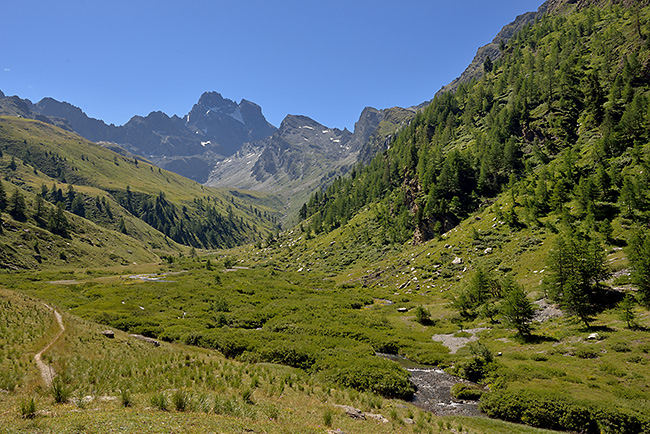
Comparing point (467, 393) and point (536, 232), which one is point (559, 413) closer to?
point (467, 393)

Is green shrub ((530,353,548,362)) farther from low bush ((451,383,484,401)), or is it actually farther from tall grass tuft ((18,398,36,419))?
tall grass tuft ((18,398,36,419))

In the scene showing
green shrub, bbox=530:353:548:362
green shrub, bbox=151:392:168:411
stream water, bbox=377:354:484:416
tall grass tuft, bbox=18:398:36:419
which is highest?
tall grass tuft, bbox=18:398:36:419

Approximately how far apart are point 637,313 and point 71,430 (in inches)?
2088

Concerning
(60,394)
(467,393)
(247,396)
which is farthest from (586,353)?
(60,394)

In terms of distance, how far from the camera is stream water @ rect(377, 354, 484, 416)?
24.7 m

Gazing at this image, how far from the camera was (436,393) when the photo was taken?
28.1 metres

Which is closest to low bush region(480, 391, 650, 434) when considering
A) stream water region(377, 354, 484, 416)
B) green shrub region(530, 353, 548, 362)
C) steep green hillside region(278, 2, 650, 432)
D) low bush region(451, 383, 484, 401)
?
steep green hillside region(278, 2, 650, 432)

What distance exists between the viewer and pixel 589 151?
80625 millimetres

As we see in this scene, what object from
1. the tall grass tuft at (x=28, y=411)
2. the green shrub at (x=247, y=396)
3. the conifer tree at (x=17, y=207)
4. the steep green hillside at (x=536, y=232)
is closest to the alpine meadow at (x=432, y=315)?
the tall grass tuft at (x=28, y=411)

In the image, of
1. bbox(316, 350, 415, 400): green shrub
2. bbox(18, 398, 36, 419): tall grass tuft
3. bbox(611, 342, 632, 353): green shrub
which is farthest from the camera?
bbox(611, 342, 632, 353): green shrub

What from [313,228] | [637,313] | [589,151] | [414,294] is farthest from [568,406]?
[313,228]

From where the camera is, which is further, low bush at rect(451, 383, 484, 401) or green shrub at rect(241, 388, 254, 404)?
low bush at rect(451, 383, 484, 401)

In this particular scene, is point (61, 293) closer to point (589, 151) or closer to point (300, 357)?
point (300, 357)

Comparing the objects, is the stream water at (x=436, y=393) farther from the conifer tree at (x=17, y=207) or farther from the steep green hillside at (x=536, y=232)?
the conifer tree at (x=17, y=207)
